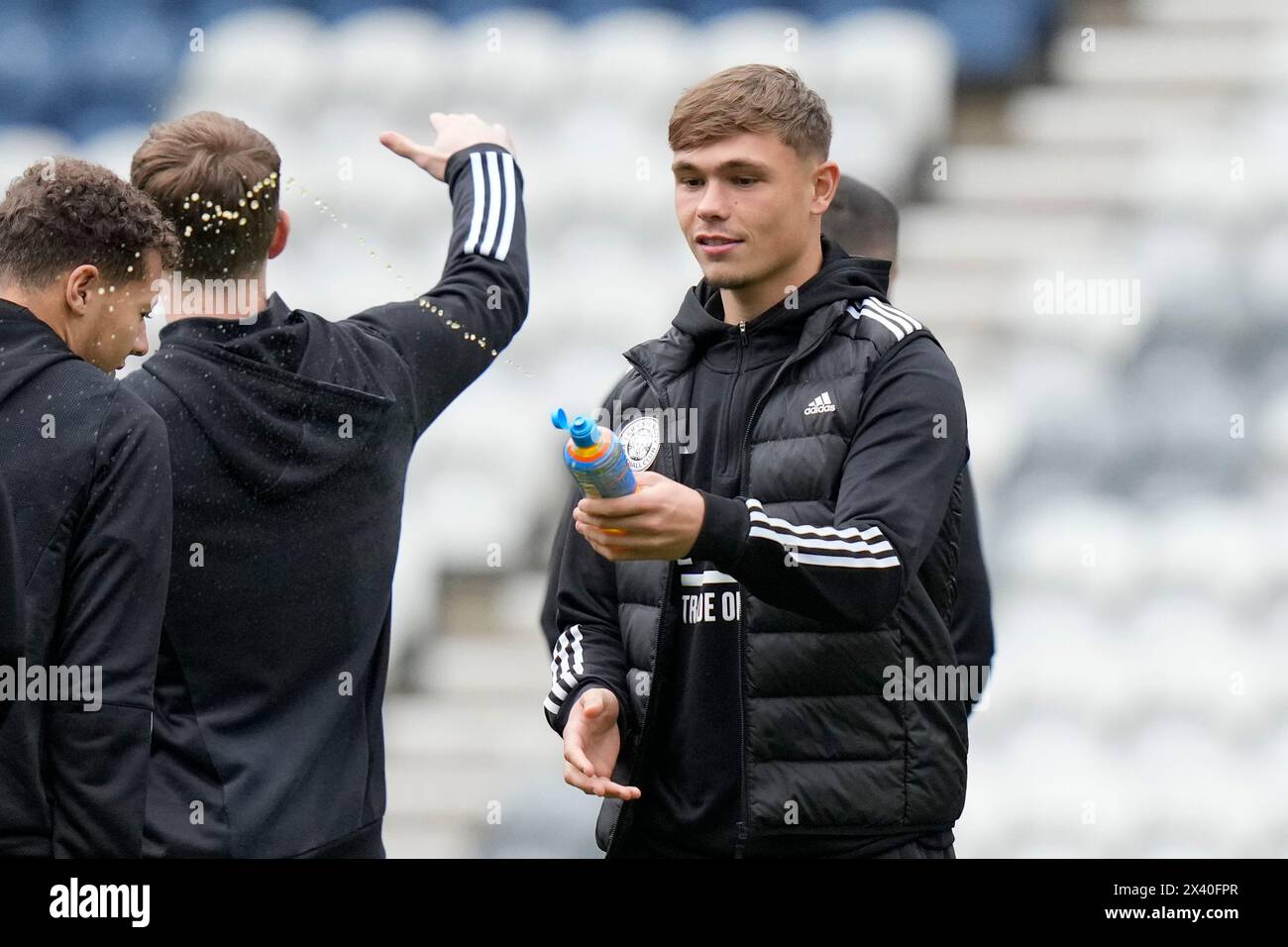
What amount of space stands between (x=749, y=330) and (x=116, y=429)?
60 cm

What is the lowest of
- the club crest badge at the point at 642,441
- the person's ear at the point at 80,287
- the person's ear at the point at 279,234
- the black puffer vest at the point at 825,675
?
the black puffer vest at the point at 825,675

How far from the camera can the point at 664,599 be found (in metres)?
1.55

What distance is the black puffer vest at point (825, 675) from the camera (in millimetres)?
1494

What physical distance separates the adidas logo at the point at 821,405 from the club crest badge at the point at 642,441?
0.53 ft

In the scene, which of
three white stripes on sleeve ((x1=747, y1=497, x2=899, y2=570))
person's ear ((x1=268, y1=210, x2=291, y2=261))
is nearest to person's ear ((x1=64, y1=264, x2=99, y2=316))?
person's ear ((x1=268, y1=210, x2=291, y2=261))

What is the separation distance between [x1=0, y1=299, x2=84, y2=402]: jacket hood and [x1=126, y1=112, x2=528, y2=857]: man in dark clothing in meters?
0.14

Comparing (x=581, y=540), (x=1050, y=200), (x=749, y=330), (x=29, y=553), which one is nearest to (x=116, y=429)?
(x=29, y=553)

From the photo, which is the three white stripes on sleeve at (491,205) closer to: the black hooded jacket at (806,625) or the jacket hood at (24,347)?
the black hooded jacket at (806,625)

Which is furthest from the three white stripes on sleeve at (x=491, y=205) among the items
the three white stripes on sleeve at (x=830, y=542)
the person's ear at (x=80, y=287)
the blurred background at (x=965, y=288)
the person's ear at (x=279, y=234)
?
the blurred background at (x=965, y=288)

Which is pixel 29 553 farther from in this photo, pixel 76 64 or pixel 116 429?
pixel 76 64

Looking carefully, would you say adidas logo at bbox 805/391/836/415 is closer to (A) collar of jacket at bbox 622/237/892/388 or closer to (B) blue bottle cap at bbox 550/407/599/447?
(A) collar of jacket at bbox 622/237/892/388

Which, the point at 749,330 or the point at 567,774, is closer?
the point at 567,774

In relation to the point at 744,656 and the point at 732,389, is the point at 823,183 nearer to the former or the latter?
the point at 732,389
